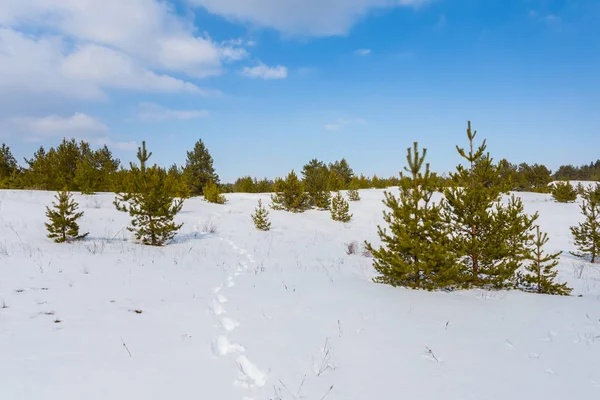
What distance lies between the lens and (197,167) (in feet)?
107

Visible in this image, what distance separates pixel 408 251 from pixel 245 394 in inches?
197

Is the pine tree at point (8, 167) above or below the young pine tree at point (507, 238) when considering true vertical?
above

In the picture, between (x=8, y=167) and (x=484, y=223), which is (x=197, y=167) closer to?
(x=8, y=167)

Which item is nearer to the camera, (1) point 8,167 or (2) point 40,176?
(2) point 40,176

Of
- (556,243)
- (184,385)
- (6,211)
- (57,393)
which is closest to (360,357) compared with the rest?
(184,385)

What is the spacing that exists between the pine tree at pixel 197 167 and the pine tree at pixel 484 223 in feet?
94.5

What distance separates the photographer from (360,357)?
3.56 m

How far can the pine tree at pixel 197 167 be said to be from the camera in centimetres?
3228

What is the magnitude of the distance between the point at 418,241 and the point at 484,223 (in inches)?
70.0

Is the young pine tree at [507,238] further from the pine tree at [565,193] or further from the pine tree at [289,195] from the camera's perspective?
the pine tree at [565,193]

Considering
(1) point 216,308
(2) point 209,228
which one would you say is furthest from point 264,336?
(2) point 209,228

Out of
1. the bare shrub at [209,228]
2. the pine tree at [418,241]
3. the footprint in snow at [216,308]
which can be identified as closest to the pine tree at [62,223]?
the bare shrub at [209,228]

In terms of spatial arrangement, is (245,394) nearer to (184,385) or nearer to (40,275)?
(184,385)

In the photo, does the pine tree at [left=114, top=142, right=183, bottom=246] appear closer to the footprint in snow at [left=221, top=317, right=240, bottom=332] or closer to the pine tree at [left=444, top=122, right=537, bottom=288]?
the footprint in snow at [left=221, top=317, right=240, bottom=332]
